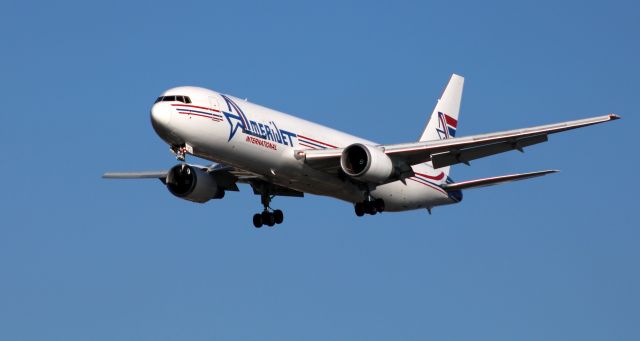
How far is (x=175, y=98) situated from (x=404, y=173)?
975 centimetres

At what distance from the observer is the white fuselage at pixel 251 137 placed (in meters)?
45.9

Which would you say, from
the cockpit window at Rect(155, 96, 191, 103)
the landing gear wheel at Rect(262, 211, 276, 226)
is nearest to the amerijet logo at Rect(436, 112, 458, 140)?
the landing gear wheel at Rect(262, 211, 276, 226)

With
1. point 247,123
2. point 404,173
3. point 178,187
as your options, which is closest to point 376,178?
point 404,173

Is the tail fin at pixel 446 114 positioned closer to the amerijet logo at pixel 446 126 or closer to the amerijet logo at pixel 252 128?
the amerijet logo at pixel 446 126

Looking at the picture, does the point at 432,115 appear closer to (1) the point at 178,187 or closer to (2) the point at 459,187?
(2) the point at 459,187

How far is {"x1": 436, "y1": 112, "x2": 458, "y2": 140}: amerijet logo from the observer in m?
59.2

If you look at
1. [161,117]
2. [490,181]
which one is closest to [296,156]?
[161,117]

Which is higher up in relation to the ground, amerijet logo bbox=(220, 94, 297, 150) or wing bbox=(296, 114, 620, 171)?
wing bbox=(296, 114, 620, 171)

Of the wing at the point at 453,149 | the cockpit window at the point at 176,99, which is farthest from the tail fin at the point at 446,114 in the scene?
the cockpit window at the point at 176,99

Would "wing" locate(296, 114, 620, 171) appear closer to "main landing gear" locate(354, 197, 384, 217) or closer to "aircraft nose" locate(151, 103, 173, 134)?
"main landing gear" locate(354, 197, 384, 217)

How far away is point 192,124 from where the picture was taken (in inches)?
1804

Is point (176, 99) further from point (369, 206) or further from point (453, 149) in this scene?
point (453, 149)

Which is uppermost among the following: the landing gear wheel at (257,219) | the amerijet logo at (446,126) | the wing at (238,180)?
the amerijet logo at (446,126)

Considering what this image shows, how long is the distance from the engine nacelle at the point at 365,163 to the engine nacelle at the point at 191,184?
679 centimetres
